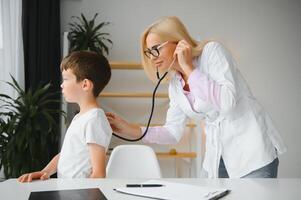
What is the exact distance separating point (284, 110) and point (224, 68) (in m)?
3.36

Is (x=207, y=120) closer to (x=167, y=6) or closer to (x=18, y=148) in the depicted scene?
(x=18, y=148)

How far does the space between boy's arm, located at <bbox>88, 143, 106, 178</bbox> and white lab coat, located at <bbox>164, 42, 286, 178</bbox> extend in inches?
16.6

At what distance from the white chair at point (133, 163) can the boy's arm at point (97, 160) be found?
33 cm

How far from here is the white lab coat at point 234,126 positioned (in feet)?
4.43

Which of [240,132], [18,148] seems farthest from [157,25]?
[18,148]

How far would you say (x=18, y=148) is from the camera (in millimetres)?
2512

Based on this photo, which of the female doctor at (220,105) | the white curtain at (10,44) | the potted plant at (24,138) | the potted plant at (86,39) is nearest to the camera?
the female doctor at (220,105)

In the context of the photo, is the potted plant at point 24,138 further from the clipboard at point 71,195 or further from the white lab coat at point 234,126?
the clipboard at point 71,195

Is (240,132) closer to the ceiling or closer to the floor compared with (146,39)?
closer to the floor

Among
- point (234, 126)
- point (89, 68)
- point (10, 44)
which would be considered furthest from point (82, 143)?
point (10, 44)

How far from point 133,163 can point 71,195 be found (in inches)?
31.6

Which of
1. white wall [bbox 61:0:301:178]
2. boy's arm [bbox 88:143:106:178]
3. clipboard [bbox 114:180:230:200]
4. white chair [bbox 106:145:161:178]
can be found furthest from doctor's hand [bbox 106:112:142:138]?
white wall [bbox 61:0:301:178]

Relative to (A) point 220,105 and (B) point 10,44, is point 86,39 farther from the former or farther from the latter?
(A) point 220,105

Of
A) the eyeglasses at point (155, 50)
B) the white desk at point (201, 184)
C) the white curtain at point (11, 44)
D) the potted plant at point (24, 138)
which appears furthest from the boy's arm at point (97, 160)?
the white curtain at point (11, 44)
